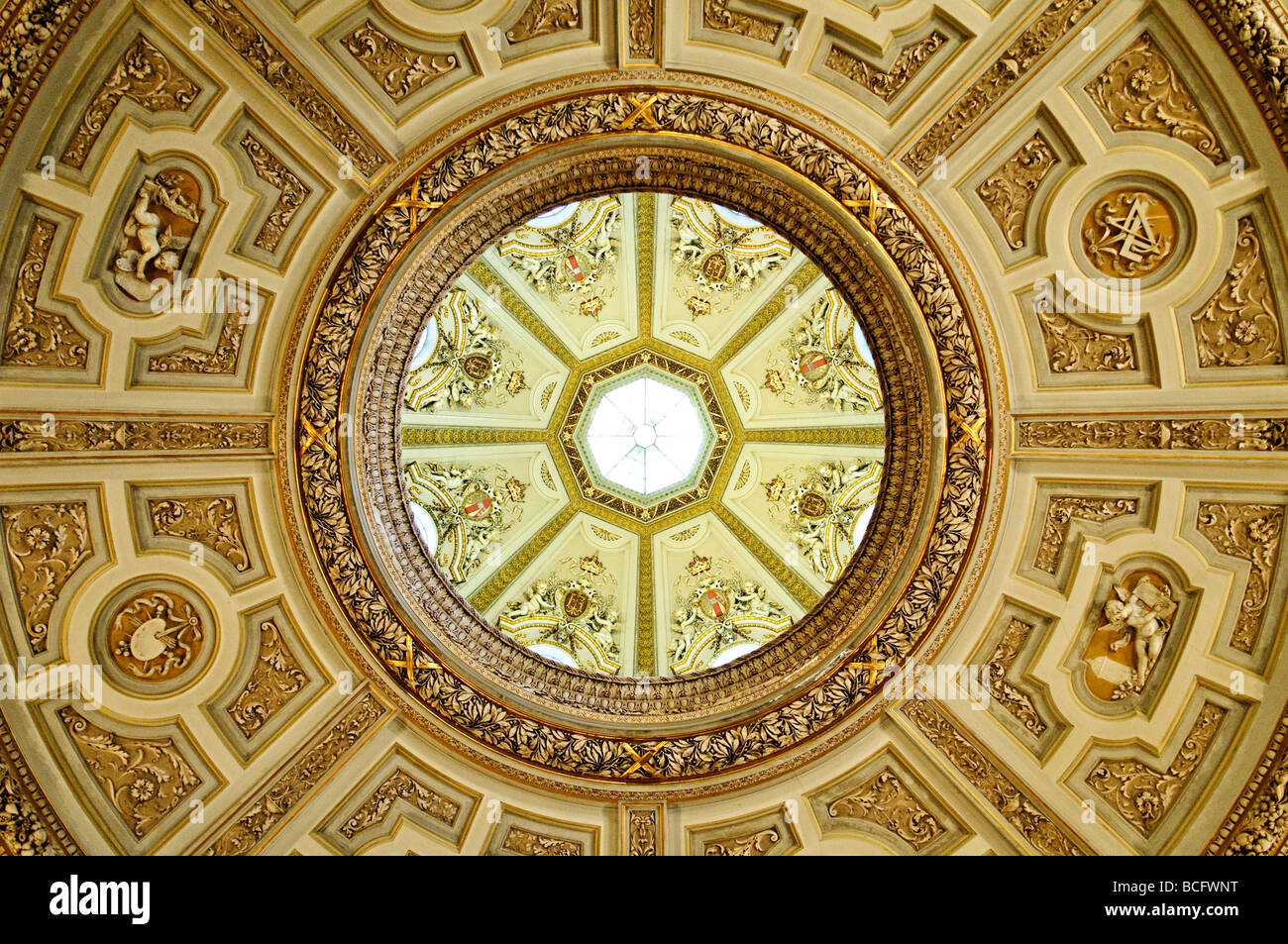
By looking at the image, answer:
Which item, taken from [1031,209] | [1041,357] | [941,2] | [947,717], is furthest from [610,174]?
[947,717]

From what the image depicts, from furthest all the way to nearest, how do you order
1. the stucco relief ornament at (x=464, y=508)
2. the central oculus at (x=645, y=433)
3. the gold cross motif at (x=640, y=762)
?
the central oculus at (x=645, y=433)
the stucco relief ornament at (x=464, y=508)
the gold cross motif at (x=640, y=762)

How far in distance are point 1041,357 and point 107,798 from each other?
42.9 feet

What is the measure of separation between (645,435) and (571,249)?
5.11 m

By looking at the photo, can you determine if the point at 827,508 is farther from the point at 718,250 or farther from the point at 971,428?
the point at 971,428

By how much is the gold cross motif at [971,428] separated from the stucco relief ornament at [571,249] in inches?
420

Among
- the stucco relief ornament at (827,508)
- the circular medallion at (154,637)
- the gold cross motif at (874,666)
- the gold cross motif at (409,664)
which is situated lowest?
the gold cross motif at (874,666)

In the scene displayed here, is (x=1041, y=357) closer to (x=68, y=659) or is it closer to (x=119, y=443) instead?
(x=119, y=443)

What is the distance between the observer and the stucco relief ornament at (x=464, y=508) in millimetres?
18781

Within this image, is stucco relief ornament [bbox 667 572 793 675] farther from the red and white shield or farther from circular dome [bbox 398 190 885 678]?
the red and white shield

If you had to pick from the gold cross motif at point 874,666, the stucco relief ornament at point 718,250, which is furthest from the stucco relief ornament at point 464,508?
the gold cross motif at point 874,666

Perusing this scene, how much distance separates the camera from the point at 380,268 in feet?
35.1

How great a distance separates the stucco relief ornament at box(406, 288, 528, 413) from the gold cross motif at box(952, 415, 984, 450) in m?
11.5

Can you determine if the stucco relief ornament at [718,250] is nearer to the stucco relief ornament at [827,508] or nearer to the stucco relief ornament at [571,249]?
the stucco relief ornament at [571,249]

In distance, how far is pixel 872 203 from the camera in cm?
1058
